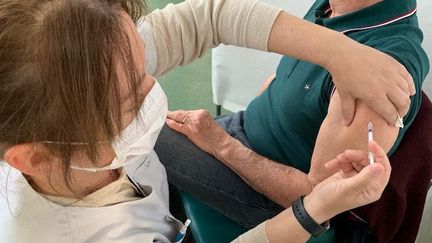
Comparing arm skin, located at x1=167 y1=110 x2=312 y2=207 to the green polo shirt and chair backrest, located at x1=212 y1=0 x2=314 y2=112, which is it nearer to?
the green polo shirt

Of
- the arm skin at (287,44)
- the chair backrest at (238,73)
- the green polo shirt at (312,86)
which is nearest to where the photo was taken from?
the arm skin at (287,44)

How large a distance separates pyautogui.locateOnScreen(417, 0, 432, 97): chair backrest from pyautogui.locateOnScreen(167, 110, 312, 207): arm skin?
0.41m

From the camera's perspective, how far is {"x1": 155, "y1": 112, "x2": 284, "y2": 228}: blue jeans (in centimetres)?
Answer: 121

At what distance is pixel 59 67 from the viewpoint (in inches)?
24.7

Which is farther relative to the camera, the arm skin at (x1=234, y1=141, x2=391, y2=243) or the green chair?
the green chair

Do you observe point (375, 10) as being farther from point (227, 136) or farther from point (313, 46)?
point (227, 136)

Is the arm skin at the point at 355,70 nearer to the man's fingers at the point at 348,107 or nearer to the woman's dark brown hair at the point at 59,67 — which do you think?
the man's fingers at the point at 348,107

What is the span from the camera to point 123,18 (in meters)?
0.71

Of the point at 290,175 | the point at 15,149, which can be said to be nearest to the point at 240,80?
the point at 290,175

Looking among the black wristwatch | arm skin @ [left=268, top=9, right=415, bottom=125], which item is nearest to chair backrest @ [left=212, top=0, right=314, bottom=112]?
arm skin @ [left=268, top=9, right=415, bottom=125]

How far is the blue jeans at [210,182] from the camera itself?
1.21m

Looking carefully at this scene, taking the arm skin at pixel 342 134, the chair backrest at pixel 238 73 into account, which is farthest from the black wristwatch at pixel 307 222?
the chair backrest at pixel 238 73

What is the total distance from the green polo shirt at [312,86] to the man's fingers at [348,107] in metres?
0.09

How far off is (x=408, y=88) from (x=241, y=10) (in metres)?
0.38
